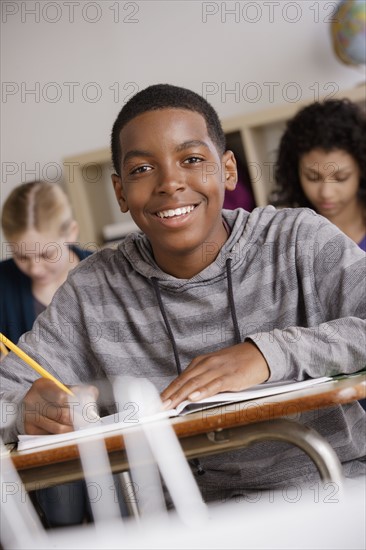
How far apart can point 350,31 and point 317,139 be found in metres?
0.93

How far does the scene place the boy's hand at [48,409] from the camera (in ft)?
4.12

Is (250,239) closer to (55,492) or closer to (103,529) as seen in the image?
(55,492)

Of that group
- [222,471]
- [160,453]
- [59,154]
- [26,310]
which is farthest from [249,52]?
[160,453]

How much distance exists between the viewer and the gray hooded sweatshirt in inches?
56.4

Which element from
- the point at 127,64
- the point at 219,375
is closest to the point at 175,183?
the point at 219,375

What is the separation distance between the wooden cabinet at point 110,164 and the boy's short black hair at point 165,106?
2.03 m

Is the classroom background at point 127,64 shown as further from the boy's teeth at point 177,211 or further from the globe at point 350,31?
the boy's teeth at point 177,211

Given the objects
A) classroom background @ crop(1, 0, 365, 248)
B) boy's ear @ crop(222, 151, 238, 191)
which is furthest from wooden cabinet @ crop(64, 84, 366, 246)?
boy's ear @ crop(222, 151, 238, 191)

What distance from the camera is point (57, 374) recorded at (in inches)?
62.9

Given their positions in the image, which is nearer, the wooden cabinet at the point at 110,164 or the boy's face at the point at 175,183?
the boy's face at the point at 175,183

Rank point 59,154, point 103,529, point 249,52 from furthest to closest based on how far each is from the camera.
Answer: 1. point 59,154
2. point 249,52
3. point 103,529

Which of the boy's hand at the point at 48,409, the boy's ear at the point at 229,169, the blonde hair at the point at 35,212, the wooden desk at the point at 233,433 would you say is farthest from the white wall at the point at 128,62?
the wooden desk at the point at 233,433

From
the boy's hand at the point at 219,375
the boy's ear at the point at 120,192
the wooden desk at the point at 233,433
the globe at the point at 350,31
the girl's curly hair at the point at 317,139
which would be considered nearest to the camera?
the wooden desk at the point at 233,433

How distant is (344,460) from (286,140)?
1.70 metres
